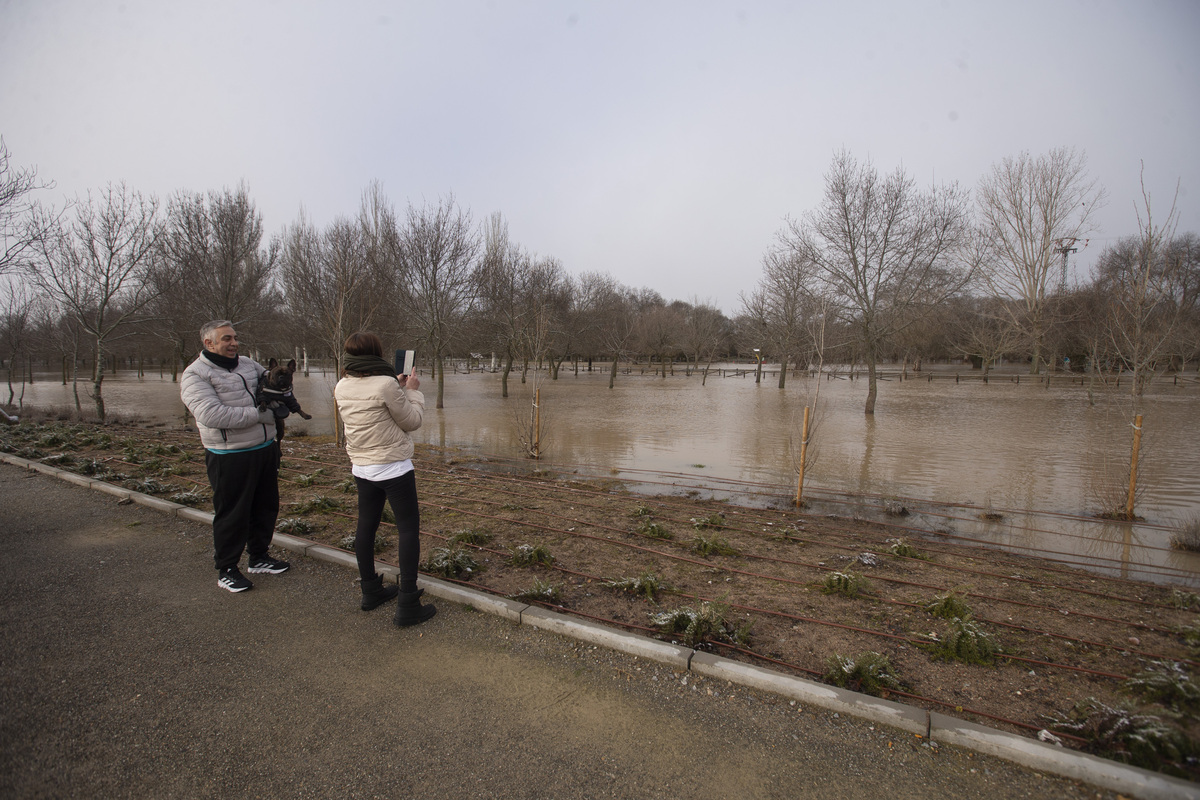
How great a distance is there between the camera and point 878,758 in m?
2.38

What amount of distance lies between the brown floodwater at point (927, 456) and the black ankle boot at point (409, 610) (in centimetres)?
566

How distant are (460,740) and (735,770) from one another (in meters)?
1.24

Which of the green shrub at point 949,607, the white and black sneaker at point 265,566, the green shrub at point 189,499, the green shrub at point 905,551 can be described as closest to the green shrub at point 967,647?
the green shrub at point 949,607

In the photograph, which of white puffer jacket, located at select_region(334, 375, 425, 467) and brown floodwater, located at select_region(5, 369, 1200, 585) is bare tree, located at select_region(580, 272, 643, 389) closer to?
brown floodwater, located at select_region(5, 369, 1200, 585)

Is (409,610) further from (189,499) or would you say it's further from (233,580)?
(189,499)

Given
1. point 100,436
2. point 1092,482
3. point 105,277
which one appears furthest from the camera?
point 105,277

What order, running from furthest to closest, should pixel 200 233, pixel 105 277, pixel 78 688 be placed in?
pixel 200 233 < pixel 105 277 < pixel 78 688

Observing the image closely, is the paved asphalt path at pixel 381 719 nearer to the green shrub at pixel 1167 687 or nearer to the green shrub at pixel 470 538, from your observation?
the green shrub at pixel 1167 687

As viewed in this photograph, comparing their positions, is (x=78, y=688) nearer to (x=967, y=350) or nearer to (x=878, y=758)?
(x=878, y=758)

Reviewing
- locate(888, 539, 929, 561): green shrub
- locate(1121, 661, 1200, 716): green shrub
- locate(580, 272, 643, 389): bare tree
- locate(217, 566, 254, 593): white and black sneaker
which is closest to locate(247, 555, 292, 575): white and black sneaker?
locate(217, 566, 254, 593): white and black sneaker

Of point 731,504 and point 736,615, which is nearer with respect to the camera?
point 736,615

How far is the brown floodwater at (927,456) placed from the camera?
22.9ft

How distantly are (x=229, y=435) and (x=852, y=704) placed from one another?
168 inches

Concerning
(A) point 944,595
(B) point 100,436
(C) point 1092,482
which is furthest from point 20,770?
(C) point 1092,482
